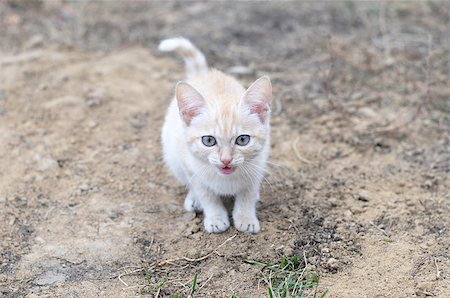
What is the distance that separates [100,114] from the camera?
14.6 feet

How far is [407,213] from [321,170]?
658 millimetres

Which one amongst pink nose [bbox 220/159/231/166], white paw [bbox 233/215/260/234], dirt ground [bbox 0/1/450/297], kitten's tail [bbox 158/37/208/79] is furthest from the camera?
kitten's tail [bbox 158/37/208/79]

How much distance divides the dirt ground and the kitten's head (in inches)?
19.5

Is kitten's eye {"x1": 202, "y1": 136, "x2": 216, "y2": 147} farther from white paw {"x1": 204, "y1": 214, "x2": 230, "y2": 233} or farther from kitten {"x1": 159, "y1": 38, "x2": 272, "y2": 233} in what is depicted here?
white paw {"x1": 204, "y1": 214, "x2": 230, "y2": 233}

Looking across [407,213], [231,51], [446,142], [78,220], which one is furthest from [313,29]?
[78,220]

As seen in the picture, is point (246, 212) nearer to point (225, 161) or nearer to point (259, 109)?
point (225, 161)

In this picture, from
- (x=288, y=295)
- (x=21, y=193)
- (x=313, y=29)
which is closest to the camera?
(x=288, y=295)

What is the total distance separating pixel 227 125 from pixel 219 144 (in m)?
0.10

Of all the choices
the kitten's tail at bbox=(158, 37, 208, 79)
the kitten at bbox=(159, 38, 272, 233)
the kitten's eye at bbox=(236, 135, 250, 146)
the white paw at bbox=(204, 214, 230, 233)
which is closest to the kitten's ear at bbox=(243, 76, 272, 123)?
the kitten at bbox=(159, 38, 272, 233)

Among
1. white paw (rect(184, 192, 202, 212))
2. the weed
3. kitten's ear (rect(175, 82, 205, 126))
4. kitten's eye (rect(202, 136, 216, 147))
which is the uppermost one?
kitten's ear (rect(175, 82, 205, 126))

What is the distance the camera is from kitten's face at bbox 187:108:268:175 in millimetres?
3041

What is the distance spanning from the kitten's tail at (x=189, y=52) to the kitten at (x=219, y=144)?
28 cm

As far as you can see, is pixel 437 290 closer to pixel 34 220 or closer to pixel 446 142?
pixel 446 142

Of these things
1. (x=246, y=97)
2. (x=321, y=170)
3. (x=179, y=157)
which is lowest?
(x=321, y=170)
